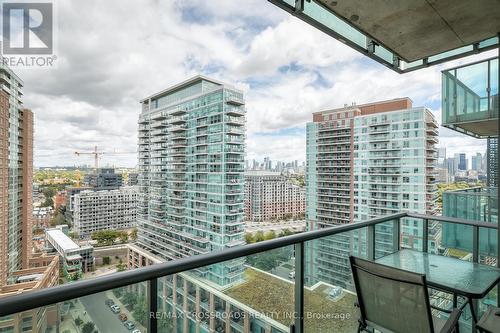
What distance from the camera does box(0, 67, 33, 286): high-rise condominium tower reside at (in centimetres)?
1366

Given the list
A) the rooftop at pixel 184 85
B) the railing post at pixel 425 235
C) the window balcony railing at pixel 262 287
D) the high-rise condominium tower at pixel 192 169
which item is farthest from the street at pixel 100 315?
the rooftop at pixel 184 85

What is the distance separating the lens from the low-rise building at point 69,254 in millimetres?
17953

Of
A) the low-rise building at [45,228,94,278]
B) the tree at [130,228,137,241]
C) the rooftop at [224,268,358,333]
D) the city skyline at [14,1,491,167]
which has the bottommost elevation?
the tree at [130,228,137,241]

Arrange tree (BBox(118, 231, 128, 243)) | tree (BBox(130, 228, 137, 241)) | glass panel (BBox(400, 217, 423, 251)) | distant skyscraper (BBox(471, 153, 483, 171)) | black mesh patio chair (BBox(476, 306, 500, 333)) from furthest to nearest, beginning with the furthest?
1. tree (BBox(130, 228, 137, 241))
2. tree (BBox(118, 231, 128, 243))
3. distant skyscraper (BBox(471, 153, 483, 171))
4. glass panel (BBox(400, 217, 423, 251))
5. black mesh patio chair (BBox(476, 306, 500, 333))

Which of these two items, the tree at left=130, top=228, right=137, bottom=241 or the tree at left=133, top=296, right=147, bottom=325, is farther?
the tree at left=130, top=228, right=137, bottom=241

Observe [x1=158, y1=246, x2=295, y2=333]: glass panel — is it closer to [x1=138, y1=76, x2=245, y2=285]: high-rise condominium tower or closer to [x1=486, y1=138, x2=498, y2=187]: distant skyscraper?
[x1=486, y1=138, x2=498, y2=187]: distant skyscraper

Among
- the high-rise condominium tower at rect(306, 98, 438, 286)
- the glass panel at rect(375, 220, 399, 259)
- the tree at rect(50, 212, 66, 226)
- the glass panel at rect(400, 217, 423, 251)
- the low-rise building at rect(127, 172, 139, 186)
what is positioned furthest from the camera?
the low-rise building at rect(127, 172, 139, 186)

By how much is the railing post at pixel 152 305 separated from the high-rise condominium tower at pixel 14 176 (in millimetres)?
17306

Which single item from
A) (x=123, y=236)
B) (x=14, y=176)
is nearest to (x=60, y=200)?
(x=123, y=236)

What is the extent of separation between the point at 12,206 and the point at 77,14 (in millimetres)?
11633

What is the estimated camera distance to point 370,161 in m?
25.8

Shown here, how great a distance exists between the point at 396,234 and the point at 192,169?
2511 cm

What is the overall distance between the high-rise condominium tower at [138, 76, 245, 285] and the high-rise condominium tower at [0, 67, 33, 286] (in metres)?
9.71

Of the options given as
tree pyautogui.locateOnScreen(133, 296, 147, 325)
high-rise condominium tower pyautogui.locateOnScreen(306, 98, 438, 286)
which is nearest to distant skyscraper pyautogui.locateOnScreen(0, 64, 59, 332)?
tree pyautogui.locateOnScreen(133, 296, 147, 325)
